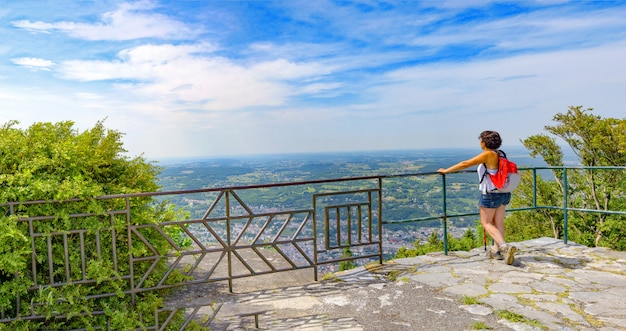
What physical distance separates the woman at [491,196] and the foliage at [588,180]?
12.3 m

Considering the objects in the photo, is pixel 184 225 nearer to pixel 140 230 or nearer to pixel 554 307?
pixel 140 230

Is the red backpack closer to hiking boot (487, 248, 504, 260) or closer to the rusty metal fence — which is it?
hiking boot (487, 248, 504, 260)

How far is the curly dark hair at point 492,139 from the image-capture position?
5.72 m

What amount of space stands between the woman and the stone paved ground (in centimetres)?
20

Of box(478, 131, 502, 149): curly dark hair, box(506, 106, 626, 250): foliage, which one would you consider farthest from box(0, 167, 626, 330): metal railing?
box(506, 106, 626, 250): foliage

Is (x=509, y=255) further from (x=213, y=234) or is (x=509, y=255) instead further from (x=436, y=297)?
(x=213, y=234)

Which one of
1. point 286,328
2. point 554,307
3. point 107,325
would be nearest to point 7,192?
point 107,325

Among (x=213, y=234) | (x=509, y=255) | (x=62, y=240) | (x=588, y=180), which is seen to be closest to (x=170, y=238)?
(x=213, y=234)

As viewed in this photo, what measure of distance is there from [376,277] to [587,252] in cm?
340

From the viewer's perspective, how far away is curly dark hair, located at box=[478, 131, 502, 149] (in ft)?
18.8

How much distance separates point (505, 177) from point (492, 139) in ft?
1.68

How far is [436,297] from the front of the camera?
15.6 feet

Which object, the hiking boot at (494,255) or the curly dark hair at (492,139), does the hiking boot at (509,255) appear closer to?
the hiking boot at (494,255)

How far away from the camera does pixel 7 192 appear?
3891 millimetres
